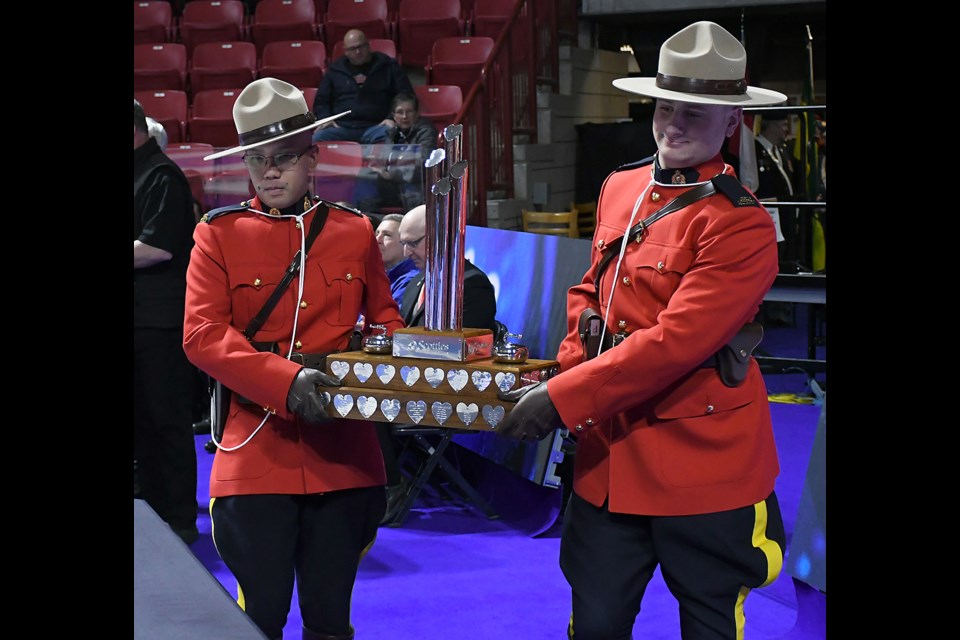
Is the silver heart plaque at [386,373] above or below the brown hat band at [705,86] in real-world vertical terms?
below

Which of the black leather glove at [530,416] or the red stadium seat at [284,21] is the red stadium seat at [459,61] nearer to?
the red stadium seat at [284,21]

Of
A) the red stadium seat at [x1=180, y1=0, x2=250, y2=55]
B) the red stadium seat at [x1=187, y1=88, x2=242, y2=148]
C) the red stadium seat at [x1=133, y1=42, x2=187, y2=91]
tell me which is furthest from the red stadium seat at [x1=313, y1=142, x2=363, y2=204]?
the red stadium seat at [x1=180, y1=0, x2=250, y2=55]

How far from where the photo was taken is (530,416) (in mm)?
2059

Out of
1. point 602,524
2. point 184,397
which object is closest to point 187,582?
point 602,524

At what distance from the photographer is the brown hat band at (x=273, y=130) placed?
2350mm

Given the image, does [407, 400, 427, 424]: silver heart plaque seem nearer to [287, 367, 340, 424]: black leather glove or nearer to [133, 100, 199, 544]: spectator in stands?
[287, 367, 340, 424]: black leather glove

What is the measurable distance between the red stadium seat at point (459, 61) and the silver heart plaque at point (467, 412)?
7780mm

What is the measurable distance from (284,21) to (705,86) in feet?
31.2

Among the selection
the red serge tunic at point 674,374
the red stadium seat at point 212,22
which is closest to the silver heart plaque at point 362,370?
the red serge tunic at point 674,374

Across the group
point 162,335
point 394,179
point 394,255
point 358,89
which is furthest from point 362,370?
point 358,89

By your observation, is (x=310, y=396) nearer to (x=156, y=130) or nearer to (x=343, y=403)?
(x=343, y=403)

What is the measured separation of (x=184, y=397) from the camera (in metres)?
4.52
